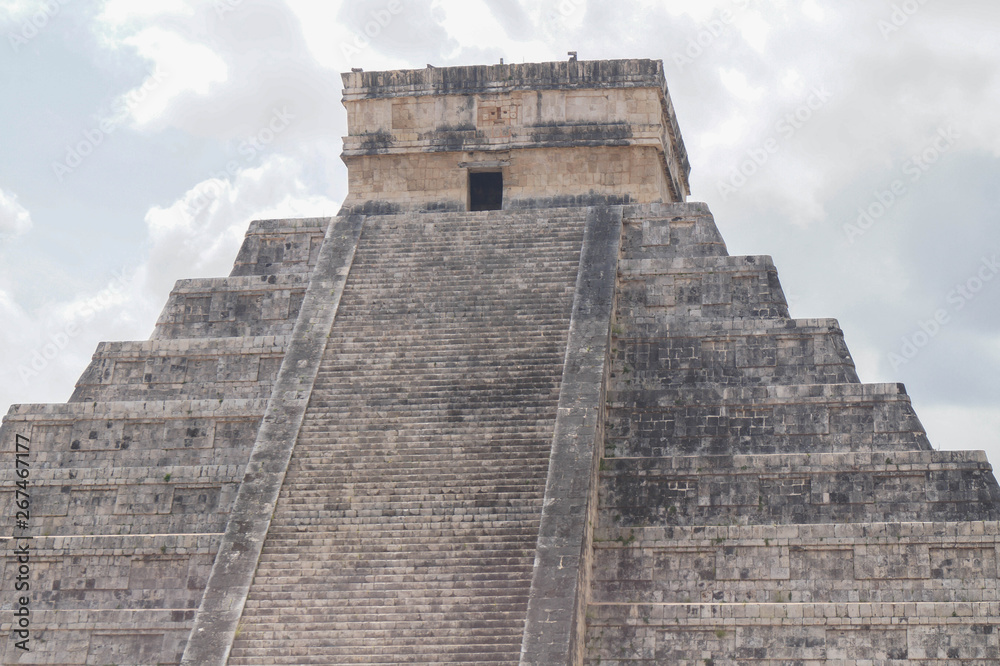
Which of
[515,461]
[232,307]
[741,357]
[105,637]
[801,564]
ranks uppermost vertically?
[232,307]

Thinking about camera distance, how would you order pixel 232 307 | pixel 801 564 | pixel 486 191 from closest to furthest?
1. pixel 801 564
2. pixel 232 307
3. pixel 486 191

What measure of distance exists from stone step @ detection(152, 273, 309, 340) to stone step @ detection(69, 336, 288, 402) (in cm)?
64

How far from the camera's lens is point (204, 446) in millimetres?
18906

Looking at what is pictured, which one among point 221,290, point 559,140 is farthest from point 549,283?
point 221,290

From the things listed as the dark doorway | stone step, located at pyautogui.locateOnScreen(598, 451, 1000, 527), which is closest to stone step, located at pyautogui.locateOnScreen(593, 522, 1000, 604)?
stone step, located at pyautogui.locateOnScreen(598, 451, 1000, 527)

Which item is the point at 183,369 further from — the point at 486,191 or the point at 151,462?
the point at 486,191

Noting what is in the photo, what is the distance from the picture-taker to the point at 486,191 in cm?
2328

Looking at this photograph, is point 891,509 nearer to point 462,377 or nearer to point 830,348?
point 830,348

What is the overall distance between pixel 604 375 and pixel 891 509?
374 cm

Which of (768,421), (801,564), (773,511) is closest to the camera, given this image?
(801,564)

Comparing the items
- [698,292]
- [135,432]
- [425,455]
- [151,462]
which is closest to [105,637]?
[151,462]

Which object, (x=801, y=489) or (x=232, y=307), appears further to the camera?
(x=232, y=307)

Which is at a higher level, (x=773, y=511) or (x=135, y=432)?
(x=135, y=432)

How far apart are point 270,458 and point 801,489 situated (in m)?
6.22
